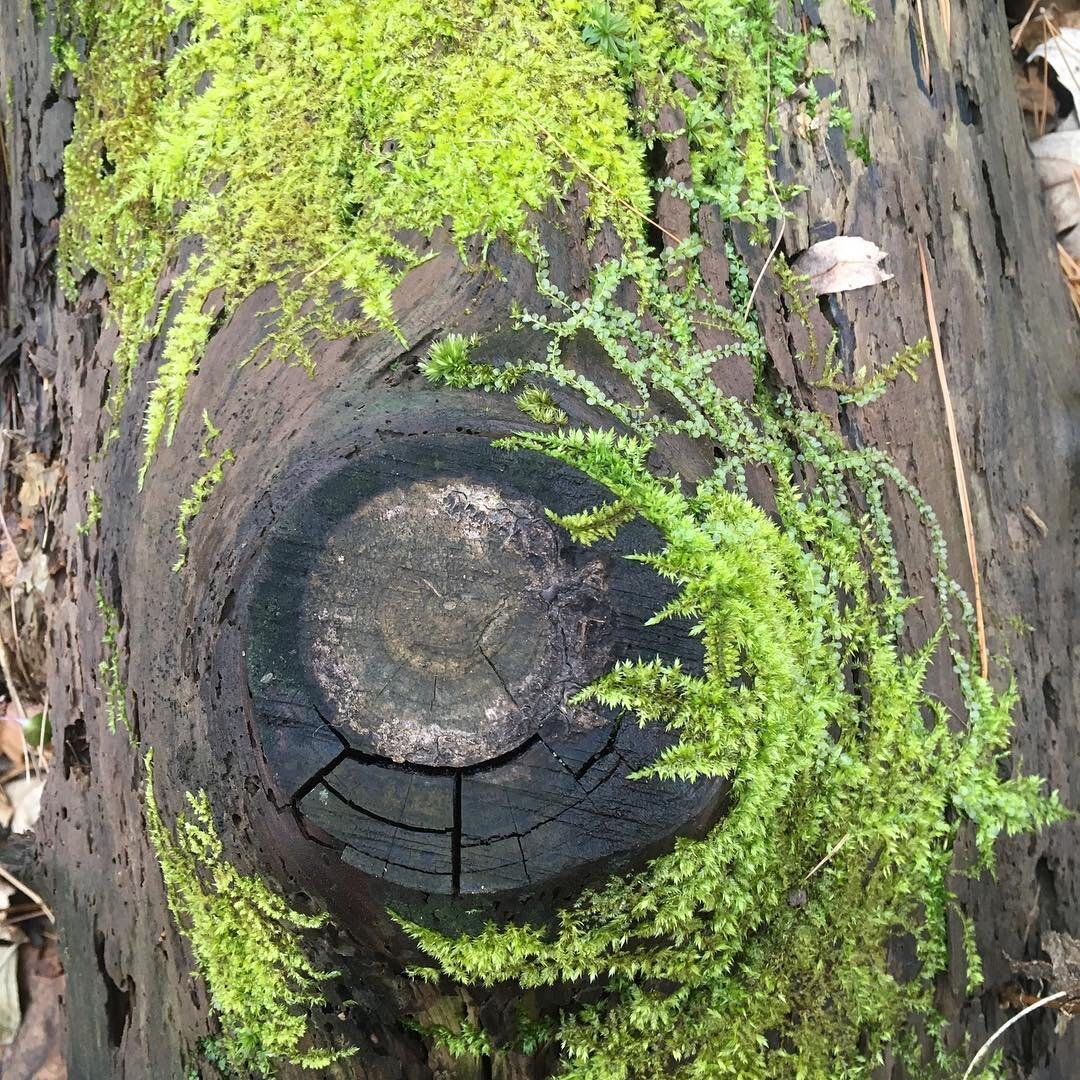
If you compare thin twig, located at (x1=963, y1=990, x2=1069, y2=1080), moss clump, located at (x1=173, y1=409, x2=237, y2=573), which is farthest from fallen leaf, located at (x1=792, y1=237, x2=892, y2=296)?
thin twig, located at (x1=963, y1=990, x2=1069, y2=1080)

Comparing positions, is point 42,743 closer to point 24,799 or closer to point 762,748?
point 24,799

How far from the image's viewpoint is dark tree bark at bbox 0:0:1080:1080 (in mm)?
1480

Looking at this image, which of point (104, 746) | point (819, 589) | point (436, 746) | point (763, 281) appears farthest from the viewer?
point (104, 746)

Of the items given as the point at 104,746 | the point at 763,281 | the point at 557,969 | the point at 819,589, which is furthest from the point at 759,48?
the point at 104,746

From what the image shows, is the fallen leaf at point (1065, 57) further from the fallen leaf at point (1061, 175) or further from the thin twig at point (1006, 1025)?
the thin twig at point (1006, 1025)

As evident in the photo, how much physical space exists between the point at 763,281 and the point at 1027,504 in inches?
35.3

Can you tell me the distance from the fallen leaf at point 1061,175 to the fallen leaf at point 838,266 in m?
1.43

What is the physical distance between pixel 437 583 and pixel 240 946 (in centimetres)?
93

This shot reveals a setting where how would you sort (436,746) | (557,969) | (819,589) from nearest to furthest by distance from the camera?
(436,746), (557,969), (819,589)

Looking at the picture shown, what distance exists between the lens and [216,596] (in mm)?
1724

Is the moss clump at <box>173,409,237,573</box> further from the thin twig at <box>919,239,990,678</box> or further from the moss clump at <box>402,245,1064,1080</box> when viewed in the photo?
the thin twig at <box>919,239,990,678</box>

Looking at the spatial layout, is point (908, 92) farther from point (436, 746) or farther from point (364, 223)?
point (436, 746)

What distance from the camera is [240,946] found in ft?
6.03

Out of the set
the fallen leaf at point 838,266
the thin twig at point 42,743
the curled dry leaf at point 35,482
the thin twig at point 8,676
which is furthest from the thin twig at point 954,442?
the thin twig at point 8,676
